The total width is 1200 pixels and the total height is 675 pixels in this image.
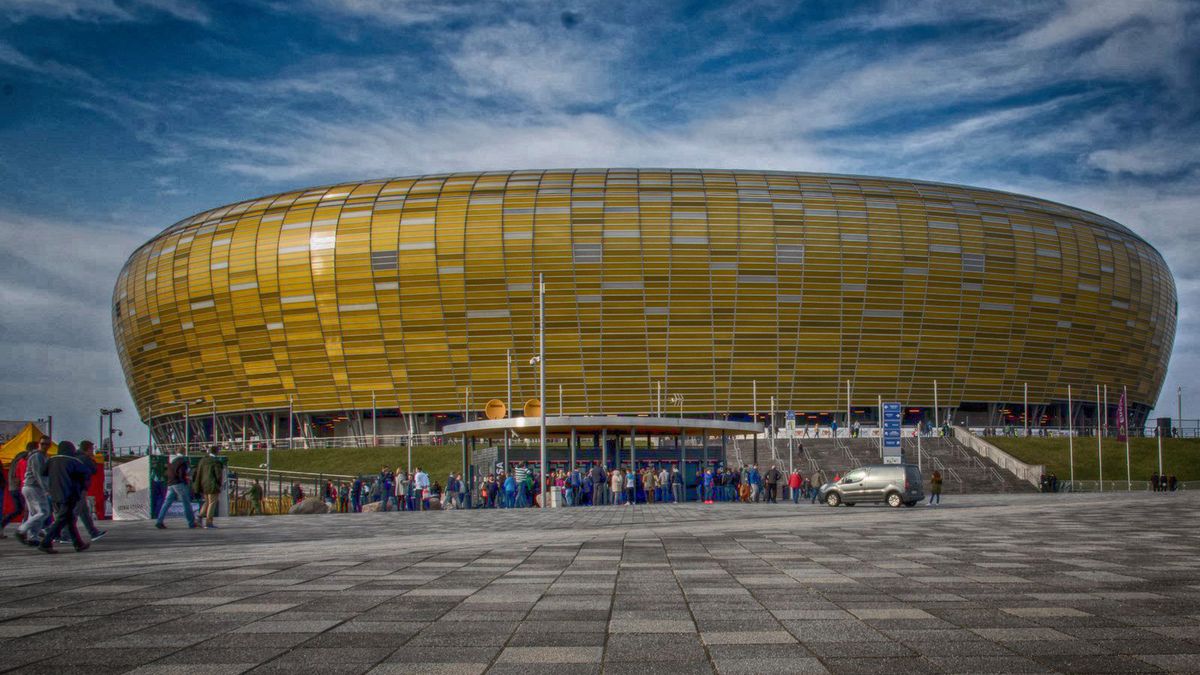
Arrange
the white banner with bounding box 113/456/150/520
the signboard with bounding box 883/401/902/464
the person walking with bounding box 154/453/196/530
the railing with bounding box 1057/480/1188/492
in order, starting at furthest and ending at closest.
Answer: the railing with bounding box 1057/480/1188/492, the signboard with bounding box 883/401/902/464, the white banner with bounding box 113/456/150/520, the person walking with bounding box 154/453/196/530

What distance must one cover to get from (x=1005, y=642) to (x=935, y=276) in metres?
82.9

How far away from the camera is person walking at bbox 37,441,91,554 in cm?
1622

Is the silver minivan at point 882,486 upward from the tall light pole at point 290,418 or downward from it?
downward

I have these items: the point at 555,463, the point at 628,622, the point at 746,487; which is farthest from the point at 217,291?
the point at 628,622

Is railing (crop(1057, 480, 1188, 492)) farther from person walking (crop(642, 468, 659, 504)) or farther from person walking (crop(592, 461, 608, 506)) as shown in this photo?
person walking (crop(592, 461, 608, 506))

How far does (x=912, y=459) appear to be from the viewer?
2534 inches

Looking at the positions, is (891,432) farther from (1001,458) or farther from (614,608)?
(614,608)

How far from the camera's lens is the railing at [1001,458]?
57.8 meters

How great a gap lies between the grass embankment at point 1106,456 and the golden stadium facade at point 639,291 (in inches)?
722

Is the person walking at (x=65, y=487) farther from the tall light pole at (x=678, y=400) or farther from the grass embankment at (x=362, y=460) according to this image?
the tall light pole at (x=678, y=400)

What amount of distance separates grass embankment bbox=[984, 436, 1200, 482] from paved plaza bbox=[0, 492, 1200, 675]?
5198 centimetres

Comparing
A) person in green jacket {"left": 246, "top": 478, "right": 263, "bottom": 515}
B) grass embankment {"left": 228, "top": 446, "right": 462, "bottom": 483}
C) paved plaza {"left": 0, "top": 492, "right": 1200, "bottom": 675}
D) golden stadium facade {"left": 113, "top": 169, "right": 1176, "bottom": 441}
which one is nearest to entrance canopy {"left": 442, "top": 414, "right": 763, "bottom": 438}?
person in green jacket {"left": 246, "top": 478, "right": 263, "bottom": 515}

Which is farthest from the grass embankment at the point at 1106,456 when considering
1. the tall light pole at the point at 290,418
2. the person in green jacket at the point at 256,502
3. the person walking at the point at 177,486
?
the tall light pole at the point at 290,418

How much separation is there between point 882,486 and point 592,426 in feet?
40.3
